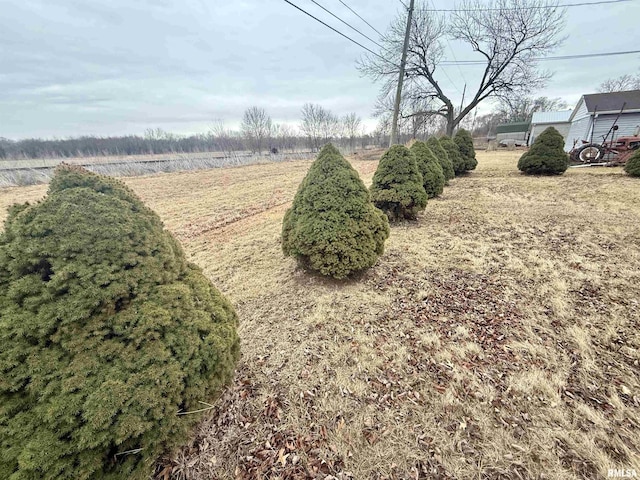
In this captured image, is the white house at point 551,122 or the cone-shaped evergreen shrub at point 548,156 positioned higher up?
the white house at point 551,122

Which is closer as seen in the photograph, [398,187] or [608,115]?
[398,187]

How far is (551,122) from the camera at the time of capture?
27.8 metres

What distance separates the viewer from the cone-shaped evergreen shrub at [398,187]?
5.70 metres

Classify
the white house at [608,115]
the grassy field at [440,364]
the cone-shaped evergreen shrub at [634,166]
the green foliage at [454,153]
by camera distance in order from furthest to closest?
1. the white house at [608,115]
2. the green foliage at [454,153]
3. the cone-shaped evergreen shrub at [634,166]
4. the grassy field at [440,364]

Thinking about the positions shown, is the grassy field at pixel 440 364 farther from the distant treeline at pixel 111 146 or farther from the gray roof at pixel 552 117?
the distant treeline at pixel 111 146

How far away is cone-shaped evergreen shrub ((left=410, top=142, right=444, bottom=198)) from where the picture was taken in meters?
7.67

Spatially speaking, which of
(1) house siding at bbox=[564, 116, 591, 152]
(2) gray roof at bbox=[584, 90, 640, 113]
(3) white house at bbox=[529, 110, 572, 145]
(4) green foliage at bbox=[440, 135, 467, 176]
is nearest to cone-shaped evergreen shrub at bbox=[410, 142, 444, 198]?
(4) green foliage at bbox=[440, 135, 467, 176]

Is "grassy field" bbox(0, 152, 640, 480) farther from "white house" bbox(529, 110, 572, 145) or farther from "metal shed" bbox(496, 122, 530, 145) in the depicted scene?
"metal shed" bbox(496, 122, 530, 145)

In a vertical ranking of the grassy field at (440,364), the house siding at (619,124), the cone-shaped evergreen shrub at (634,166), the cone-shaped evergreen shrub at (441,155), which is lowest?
the grassy field at (440,364)

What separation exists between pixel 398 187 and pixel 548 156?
8.58m

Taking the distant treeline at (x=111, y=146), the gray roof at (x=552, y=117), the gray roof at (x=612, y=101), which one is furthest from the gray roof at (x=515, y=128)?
the distant treeline at (x=111, y=146)

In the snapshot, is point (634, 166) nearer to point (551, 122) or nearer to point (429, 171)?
point (429, 171)

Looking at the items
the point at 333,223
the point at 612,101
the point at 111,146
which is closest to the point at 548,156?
the point at 333,223

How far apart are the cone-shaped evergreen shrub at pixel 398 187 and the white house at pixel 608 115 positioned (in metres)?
19.2
